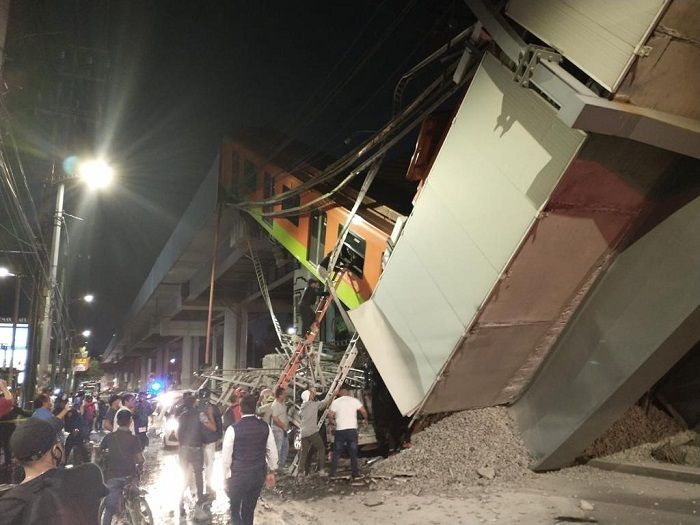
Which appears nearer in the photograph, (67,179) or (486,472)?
(486,472)

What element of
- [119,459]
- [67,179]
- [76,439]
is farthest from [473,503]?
[67,179]

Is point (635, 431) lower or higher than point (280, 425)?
lower

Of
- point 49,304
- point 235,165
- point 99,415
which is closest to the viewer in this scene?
point 49,304

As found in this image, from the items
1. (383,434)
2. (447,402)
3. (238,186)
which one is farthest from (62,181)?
(447,402)

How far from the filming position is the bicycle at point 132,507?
5.73 m

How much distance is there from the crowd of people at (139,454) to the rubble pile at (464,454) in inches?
40.2

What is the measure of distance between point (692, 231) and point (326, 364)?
905cm

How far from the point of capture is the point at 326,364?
12.8 m

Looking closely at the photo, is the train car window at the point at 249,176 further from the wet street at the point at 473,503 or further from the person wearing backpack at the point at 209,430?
the wet street at the point at 473,503

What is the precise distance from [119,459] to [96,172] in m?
8.45

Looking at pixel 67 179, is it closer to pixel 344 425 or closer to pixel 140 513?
pixel 344 425

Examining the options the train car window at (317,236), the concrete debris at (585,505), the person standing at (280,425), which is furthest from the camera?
the train car window at (317,236)

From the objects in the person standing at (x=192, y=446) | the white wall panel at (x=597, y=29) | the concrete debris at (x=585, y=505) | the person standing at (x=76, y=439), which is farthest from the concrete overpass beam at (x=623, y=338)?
the person standing at (x=76, y=439)

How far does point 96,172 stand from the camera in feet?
39.2
